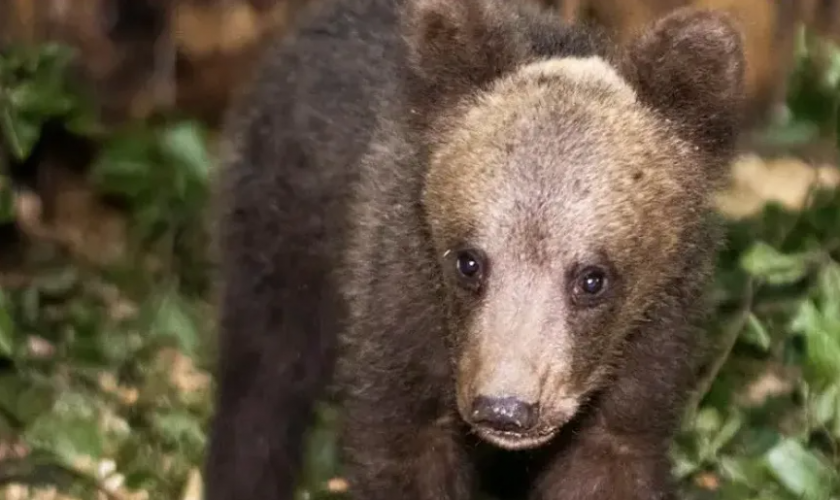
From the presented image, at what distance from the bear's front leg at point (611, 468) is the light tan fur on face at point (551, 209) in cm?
27

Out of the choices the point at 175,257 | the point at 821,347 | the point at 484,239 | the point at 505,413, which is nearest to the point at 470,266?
the point at 484,239

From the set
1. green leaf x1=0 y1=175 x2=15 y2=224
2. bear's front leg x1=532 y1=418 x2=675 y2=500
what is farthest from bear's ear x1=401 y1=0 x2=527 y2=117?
green leaf x1=0 y1=175 x2=15 y2=224

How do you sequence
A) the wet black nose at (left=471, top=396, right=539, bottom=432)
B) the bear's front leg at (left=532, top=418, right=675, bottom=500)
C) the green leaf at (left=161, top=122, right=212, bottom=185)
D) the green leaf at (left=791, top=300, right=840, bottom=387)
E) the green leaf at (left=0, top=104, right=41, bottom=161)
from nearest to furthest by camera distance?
the wet black nose at (left=471, top=396, right=539, bottom=432) < the bear's front leg at (left=532, top=418, right=675, bottom=500) < the green leaf at (left=791, top=300, right=840, bottom=387) < the green leaf at (left=0, top=104, right=41, bottom=161) < the green leaf at (left=161, top=122, right=212, bottom=185)

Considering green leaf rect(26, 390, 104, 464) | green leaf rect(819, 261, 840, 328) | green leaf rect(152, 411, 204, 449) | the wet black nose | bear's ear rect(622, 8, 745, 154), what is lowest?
green leaf rect(152, 411, 204, 449)

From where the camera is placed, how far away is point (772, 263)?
150 inches

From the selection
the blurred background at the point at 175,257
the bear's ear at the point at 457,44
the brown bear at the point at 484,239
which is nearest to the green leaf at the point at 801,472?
the blurred background at the point at 175,257

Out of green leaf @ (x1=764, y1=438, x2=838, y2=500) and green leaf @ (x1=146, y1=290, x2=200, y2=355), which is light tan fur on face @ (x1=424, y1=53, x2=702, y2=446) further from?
green leaf @ (x1=146, y1=290, x2=200, y2=355)

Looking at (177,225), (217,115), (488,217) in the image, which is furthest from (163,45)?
(488,217)

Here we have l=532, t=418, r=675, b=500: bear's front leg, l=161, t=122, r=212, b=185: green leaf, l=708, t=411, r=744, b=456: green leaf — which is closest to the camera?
l=532, t=418, r=675, b=500: bear's front leg

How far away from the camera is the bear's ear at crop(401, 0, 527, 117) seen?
2996 millimetres

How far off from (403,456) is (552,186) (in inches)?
30.9

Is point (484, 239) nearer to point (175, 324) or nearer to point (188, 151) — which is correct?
point (175, 324)

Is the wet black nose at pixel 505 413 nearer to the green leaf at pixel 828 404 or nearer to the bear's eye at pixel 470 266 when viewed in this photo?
the bear's eye at pixel 470 266

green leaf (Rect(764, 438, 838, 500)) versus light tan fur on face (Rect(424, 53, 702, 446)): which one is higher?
light tan fur on face (Rect(424, 53, 702, 446))
